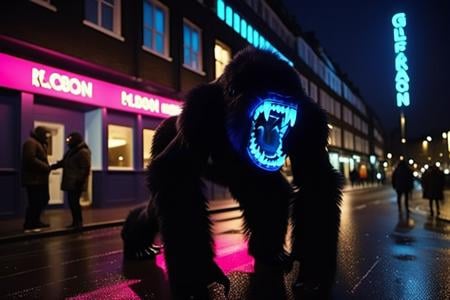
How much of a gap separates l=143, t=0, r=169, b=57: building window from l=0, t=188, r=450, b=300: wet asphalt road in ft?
35.5

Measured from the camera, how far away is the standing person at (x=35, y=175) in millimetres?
9836

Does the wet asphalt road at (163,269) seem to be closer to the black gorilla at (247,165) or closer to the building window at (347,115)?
the black gorilla at (247,165)

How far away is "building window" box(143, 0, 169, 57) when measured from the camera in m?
18.2

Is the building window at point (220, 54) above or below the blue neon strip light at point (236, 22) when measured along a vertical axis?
below

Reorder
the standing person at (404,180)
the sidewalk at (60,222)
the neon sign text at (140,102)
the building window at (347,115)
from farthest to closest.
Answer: the building window at (347,115) < the neon sign text at (140,102) < the standing person at (404,180) < the sidewalk at (60,222)

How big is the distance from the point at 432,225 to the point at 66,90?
10.0 m

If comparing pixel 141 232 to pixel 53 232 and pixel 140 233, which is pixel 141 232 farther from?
pixel 53 232

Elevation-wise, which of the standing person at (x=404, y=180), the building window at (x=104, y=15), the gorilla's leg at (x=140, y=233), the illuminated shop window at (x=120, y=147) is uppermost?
the building window at (x=104, y=15)

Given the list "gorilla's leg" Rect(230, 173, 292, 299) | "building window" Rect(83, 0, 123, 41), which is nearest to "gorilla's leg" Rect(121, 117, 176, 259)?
"gorilla's leg" Rect(230, 173, 292, 299)

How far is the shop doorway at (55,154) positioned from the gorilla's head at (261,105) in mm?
12345

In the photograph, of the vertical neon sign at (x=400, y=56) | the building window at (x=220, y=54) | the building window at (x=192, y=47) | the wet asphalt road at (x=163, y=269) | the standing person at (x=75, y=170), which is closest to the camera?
the wet asphalt road at (x=163, y=269)

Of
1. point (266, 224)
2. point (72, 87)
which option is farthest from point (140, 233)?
point (72, 87)

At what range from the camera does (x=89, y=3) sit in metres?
15.4

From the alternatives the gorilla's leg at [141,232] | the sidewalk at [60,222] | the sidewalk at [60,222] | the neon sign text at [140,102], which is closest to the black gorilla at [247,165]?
the gorilla's leg at [141,232]
